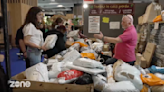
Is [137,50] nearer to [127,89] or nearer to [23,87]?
[127,89]

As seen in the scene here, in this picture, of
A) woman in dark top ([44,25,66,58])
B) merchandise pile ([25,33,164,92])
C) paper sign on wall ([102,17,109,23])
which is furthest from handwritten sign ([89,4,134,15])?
merchandise pile ([25,33,164,92])

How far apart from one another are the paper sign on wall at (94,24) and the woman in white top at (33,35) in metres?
2.08

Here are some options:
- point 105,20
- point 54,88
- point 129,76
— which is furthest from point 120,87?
point 105,20

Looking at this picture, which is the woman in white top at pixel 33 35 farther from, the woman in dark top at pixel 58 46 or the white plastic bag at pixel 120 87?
the white plastic bag at pixel 120 87

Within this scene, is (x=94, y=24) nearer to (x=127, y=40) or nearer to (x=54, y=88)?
(x=127, y=40)

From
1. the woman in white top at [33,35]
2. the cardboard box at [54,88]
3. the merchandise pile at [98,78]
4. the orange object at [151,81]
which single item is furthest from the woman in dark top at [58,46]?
the orange object at [151,81]

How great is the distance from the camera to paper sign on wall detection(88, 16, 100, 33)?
152 inches

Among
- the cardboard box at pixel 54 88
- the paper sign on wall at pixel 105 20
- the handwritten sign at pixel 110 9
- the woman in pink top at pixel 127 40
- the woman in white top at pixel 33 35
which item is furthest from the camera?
the paper sign on wall at pixel 105 20

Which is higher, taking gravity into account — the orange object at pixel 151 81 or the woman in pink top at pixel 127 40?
the woman in pink top at pixel 127 40

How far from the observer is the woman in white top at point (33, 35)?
191 centimetres

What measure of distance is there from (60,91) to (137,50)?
291 cm

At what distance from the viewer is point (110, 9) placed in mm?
3758

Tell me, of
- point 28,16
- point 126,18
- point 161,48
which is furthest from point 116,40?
point 28,16

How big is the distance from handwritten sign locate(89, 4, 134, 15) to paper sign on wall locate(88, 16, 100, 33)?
133mm
